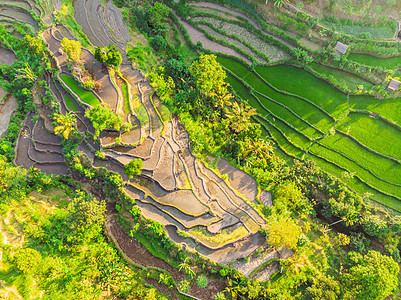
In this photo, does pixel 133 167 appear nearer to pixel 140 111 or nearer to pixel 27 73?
pixel 140 111

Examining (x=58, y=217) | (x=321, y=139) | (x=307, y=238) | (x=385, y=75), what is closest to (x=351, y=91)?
(x=385, y=75)

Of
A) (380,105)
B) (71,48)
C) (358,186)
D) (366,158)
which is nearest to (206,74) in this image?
(71,48)

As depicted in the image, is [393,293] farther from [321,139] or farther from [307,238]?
[321,139]

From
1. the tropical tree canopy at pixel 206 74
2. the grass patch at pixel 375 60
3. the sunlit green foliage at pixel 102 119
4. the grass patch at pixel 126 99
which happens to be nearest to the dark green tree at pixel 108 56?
the grass patch at pixel 126 99

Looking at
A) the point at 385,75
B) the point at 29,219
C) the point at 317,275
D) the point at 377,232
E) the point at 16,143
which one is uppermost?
the point at 385,75

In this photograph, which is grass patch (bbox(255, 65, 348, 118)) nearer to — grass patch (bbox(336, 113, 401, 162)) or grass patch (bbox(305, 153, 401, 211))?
grass patch (bbox(336, 113, 401, 162))
